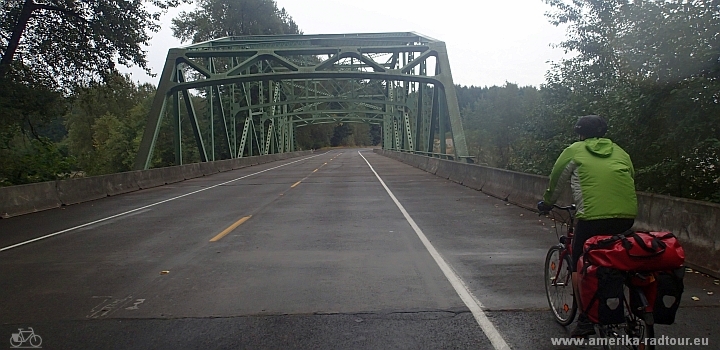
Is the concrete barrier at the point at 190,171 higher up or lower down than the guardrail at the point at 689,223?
lower down

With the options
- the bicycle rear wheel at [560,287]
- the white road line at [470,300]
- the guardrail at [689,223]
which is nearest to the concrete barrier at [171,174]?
the guardrail at [689,223]

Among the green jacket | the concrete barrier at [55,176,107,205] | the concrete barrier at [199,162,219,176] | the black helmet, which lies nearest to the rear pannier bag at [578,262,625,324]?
the green jacket

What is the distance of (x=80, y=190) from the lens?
63.6 ft

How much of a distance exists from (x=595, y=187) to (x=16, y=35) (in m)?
20.8

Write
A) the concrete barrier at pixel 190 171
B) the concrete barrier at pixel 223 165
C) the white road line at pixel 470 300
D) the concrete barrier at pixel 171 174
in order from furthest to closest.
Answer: the concrete barrier at pixel 223 165
the concrete barrier at pixel 190 171
the concrete barrier at pixel 171 174
the white road line at pixel 470 300

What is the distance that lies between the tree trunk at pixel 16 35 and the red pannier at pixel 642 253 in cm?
2108

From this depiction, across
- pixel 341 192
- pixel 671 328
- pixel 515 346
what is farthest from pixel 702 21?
pixel 341 192

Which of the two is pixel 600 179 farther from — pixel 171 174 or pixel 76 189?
pixel 171 174

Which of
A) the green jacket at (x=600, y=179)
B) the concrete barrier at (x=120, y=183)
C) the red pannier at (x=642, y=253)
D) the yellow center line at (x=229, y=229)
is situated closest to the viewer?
the red pannier at (x=642, y=253)

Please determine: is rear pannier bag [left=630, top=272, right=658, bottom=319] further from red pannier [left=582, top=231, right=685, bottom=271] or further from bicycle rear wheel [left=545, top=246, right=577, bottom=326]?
bicycle rear wheel [left=545, top=246, right=577, bottom=326]

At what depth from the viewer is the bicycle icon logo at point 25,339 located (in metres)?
5.28

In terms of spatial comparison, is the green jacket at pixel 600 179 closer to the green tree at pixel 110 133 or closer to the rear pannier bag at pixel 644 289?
the rear pannier bag at pixel 644 289

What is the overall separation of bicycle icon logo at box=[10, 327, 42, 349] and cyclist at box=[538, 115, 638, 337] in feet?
14.5

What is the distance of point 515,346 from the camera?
4996 millimetres
